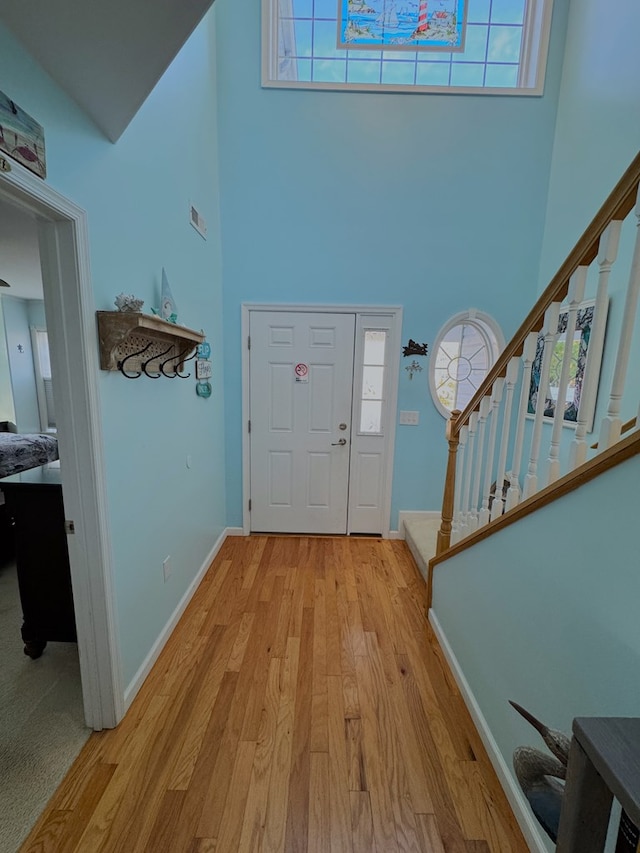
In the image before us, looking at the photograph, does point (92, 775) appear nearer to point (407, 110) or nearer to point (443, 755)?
point (443, 755)

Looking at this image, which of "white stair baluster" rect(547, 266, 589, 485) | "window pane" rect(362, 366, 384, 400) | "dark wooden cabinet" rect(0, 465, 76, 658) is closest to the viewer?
"white stair baluster" rect(547, 266, 589, 485)

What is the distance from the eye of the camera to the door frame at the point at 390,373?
3021mm

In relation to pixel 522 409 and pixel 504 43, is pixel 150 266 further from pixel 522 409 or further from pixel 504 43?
pixel 504 43

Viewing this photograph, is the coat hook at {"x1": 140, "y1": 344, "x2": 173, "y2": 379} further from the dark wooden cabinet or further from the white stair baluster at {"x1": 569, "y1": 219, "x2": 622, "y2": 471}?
the white stair baluster at {"x1": 569, "y1": 219, "x2": 622, "y2": 471}

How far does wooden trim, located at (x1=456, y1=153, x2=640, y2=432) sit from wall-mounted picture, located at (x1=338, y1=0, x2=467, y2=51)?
3026 mm

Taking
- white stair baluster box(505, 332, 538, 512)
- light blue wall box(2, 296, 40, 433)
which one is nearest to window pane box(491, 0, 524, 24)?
white stair baluster box(505, 332, 538, 512)

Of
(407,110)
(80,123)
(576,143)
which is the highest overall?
(407,110)

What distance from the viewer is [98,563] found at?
141 cm

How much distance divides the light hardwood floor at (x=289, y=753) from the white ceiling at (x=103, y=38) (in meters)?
2.41

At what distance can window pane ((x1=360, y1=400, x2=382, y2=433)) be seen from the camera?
3188 mm

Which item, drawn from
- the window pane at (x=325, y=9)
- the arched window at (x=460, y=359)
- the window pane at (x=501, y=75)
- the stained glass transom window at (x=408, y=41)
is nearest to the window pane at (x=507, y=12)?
A: the stained glass transom window at (x=408, y=41)

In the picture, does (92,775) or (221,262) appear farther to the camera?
(221,262)

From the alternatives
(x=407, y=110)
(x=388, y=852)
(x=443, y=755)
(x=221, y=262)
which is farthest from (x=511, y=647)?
(x=407, y=110)

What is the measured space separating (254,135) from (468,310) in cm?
224
